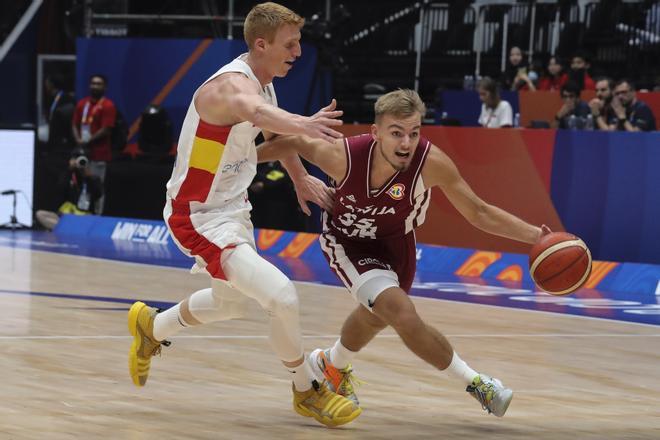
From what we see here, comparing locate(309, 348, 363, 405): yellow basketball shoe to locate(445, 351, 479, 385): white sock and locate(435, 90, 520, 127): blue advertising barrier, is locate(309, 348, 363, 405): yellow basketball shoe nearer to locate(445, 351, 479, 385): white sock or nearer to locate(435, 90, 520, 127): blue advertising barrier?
locate(445, 351, 479, 385): white sock

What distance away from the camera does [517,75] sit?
17.7m

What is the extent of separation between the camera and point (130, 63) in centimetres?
1995

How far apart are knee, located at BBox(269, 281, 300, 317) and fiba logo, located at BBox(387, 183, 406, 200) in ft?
2.42

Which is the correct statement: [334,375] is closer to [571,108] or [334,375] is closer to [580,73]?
[571,108]

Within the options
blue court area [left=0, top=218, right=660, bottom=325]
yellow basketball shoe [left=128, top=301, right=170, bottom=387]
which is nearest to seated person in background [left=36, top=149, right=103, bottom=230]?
blue court area [left=0, top=218, right=660, bottom=325]

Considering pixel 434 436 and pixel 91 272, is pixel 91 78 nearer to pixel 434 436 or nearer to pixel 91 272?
pixel 91 272

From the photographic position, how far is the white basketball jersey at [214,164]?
641 cm

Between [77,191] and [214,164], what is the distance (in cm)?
1322

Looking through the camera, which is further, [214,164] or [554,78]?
[554,78]

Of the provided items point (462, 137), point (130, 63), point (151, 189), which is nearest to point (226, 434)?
point (462, 137)

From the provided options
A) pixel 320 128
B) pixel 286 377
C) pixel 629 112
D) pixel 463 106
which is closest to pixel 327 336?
pixel 286 377

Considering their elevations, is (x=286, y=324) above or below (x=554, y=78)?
below

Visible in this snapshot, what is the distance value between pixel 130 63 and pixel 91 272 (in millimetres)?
6666

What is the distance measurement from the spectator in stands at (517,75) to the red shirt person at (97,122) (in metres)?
5.30
